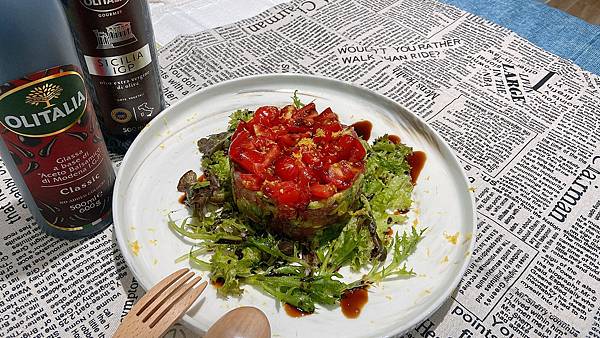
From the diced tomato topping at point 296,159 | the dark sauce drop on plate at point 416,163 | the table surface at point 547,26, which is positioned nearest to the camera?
the diced tomato topping at point 296,159

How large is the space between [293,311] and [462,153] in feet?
3.13

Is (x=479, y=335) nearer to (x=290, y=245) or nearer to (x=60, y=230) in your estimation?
(x=290, y=245)

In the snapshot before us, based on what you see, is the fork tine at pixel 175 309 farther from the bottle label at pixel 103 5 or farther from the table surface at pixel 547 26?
the table surface at pixel 547 26

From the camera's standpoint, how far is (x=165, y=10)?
2.52m

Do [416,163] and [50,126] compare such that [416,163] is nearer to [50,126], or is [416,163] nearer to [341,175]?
[341,175]

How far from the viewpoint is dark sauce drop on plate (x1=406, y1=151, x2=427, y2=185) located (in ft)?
5.40

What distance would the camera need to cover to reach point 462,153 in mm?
1852

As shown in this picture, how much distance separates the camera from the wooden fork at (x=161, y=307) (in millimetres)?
1114

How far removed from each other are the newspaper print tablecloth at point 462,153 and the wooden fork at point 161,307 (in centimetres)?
14

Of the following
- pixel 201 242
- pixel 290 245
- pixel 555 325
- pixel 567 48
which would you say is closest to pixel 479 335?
pixel 555 325

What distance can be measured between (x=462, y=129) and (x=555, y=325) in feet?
2.76

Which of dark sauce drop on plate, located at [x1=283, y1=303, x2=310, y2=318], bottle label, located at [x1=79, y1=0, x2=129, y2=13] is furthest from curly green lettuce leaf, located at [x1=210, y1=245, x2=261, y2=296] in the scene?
bottle label, located at [x1=79, y1=0, x2=129, y2=13]

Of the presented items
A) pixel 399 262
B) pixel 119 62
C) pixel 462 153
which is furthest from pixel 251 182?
pixel 462 153

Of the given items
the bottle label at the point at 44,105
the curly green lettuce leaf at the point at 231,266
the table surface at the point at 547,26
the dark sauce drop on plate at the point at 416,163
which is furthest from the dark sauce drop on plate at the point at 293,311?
the table surface at the point at 547,26
